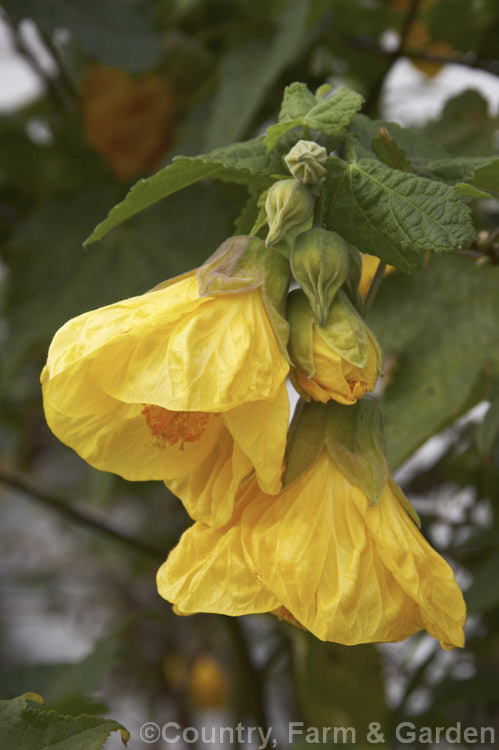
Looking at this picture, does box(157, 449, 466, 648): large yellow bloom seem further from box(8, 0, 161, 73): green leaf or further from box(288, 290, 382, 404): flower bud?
box(8, 0, 161, 73): green leaf

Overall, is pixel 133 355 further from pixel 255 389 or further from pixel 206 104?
pixel 206 104

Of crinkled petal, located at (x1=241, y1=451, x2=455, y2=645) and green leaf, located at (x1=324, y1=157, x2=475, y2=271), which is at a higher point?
green leaf, located at (x1=324, y1=157, x2=475, y2=271)

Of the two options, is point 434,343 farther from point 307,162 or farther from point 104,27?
point 104,27

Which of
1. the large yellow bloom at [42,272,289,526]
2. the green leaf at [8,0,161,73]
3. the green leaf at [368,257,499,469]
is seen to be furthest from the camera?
the green leaf at [8,0,161,73]

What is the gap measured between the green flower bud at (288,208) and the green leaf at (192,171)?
0.03 m

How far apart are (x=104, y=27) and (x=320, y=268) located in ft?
1.92

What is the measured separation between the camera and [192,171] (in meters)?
0.35

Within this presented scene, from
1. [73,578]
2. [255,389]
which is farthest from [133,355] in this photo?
[73,578]

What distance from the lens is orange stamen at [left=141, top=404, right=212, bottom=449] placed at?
351 millimetres

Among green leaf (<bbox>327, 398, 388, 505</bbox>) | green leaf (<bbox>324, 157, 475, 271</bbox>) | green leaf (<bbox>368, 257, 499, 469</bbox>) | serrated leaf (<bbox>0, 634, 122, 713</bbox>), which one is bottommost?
serrated leaf (<bbox>0, 634, 122, 713</bbox>)

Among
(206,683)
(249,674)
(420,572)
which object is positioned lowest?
(206,683)

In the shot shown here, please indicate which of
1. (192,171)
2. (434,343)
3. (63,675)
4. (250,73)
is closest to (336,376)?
(192,171)

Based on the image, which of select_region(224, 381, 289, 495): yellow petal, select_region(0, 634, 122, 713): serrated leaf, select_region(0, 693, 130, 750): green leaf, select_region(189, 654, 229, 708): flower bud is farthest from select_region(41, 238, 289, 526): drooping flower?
select_region(189, 654, 229, 708): flower bud

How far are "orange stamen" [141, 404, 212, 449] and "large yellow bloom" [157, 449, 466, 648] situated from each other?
0.12 ft
